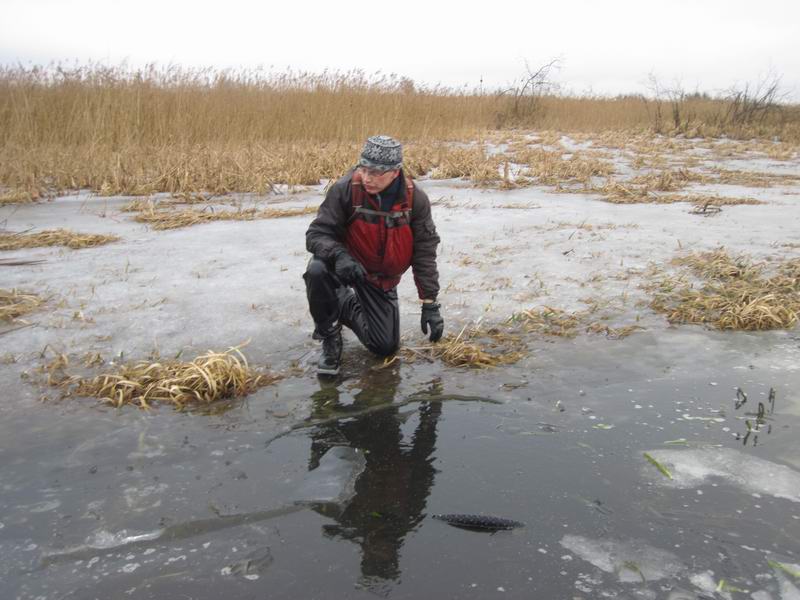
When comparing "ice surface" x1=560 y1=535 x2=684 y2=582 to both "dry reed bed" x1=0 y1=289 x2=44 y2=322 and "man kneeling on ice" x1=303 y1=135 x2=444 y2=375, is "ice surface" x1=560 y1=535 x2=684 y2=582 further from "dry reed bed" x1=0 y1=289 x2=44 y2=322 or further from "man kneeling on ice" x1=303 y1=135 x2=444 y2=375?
"dry reed bed" x1=0 y1=289 x2=44 y2=322

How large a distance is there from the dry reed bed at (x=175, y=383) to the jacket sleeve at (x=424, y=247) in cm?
119

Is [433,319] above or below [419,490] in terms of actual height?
above

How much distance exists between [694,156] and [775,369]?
39.8 feet

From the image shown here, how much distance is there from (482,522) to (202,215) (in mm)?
6507

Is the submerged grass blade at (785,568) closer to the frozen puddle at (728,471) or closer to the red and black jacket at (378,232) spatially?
the frozen puddle at (728,471)

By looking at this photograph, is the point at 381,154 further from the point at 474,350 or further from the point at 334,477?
the point at 334,477

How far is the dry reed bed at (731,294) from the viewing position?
475 centimetres

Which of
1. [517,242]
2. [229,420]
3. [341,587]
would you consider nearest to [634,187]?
[517,242]

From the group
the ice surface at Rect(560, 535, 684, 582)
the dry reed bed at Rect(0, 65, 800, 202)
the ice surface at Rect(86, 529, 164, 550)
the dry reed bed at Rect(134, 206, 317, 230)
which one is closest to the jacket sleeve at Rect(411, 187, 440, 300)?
the ice surface at Rect(560, 535, 684, 582)

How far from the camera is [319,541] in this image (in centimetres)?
247

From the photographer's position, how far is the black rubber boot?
4031mm

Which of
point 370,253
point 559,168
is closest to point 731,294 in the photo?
point 370,253

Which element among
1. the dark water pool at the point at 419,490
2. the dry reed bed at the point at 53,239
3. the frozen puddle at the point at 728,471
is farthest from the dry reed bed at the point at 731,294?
the dry reed bed at the point at 53,239

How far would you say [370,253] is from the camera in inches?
165
